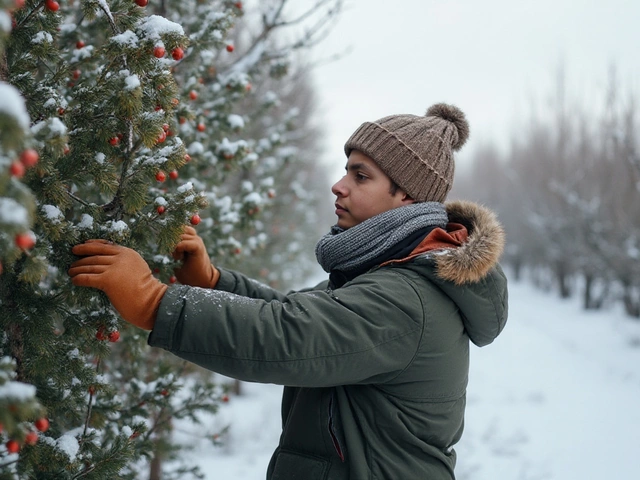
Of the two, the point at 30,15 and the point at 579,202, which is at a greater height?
the point at 30,15

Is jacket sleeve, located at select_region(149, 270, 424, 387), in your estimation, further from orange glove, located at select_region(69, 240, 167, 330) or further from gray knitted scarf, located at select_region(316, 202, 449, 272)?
gray knitted scarf, located at select_region(316, 202, 449, 272)

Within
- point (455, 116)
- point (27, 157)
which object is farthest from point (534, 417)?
point (27, 157)

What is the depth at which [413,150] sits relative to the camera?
86.4 inches

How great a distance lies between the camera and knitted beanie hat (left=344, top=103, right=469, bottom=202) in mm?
2178

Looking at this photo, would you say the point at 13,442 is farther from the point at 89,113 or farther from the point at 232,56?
the point at 232,56

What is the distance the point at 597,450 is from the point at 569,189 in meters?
12.7

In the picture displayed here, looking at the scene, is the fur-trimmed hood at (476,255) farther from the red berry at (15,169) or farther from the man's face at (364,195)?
the red berry at (15,169)

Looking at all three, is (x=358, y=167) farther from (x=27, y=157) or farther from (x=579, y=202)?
(x=579, y=202)

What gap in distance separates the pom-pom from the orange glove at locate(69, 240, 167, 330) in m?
1.53

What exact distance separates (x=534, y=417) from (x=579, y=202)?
32.9ft

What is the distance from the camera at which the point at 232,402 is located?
7.91 meters

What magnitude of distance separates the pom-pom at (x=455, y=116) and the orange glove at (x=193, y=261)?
1.23m

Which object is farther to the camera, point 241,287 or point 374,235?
point 241,287

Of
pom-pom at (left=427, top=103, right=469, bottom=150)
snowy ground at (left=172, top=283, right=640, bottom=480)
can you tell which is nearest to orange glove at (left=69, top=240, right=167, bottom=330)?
pom-pom at (left=427, top=103, right=469, bottom=150)
